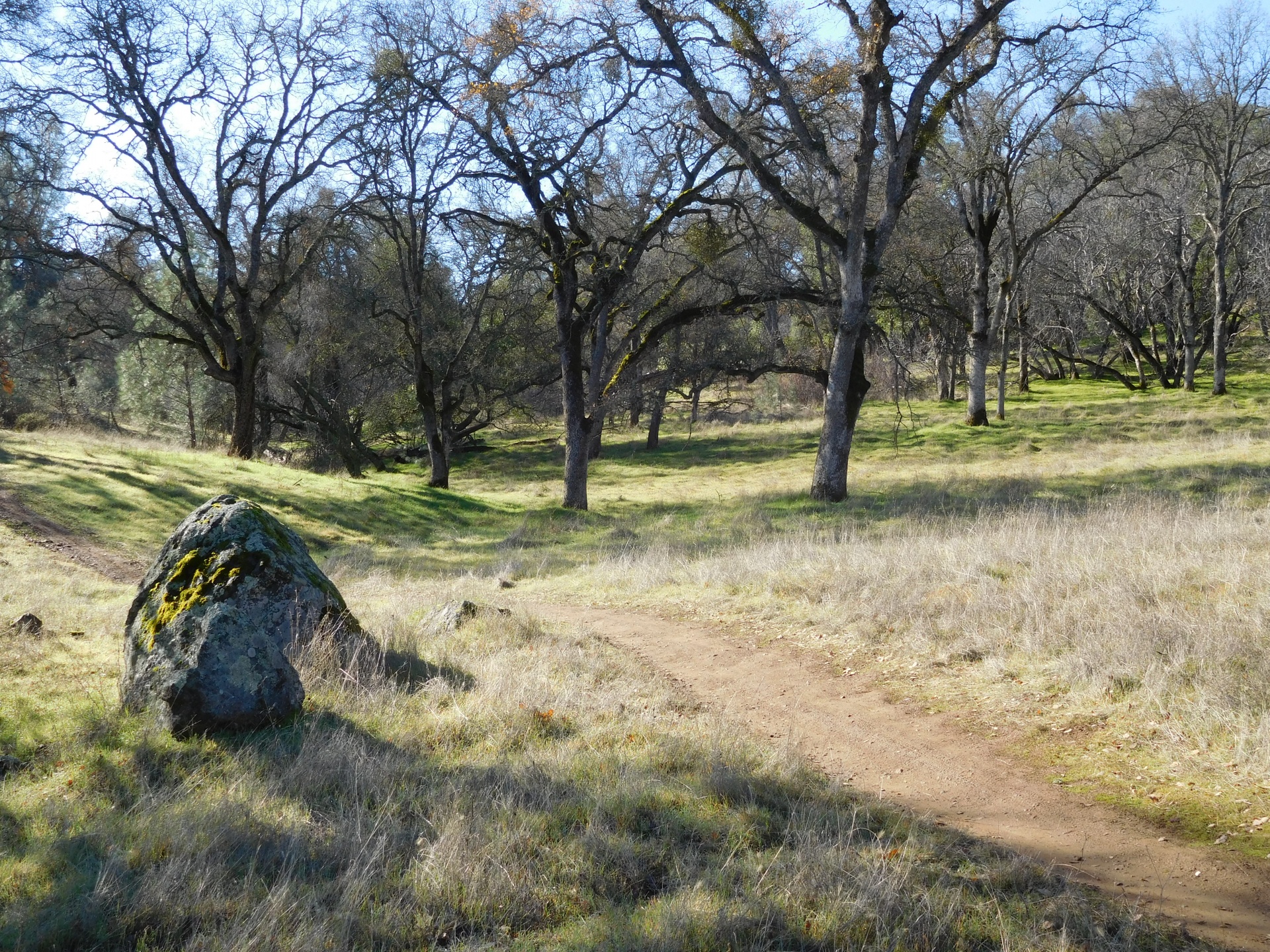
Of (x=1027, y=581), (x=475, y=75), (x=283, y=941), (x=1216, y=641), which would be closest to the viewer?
(x=283, y=941)

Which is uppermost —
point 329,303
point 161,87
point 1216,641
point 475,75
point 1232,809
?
point 161,87

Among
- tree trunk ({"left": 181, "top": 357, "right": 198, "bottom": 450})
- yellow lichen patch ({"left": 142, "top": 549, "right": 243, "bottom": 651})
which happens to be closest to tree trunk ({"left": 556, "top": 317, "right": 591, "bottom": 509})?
yellow lichen patch ({"left": 142, "top": 549, "right": 243, "bottom": 651})

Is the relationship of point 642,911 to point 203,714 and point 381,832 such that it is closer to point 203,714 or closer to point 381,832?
point 381,832

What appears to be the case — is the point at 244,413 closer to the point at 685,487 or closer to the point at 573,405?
the point at 573,405

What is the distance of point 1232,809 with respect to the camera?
4.50m

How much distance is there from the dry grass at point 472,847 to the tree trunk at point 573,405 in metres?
14.9

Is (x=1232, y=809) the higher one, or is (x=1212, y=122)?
(x=1212, y=122)

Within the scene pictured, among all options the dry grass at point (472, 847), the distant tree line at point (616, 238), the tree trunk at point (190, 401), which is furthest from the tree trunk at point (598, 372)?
the tree trunk at point (190, 401)

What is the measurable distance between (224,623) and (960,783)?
4584 millimetres

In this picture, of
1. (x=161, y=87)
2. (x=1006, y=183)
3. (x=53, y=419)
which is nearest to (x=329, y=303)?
(x=161, y=87)

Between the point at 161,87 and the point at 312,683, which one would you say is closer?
the point at 312,683

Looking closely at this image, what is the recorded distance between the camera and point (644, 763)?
198 inches

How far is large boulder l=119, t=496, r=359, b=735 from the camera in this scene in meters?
5.11

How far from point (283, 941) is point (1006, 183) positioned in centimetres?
2784
